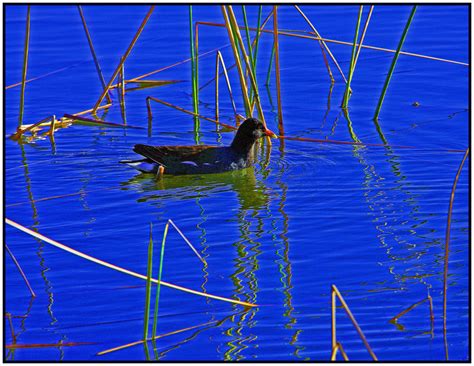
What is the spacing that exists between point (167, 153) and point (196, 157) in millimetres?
265

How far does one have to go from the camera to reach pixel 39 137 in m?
9.77

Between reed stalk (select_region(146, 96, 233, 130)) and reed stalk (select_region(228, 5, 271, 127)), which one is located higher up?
reed stalk (select_region(146, 96, 233, 130))

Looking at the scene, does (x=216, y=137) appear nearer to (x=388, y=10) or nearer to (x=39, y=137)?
(x=39, y=137)

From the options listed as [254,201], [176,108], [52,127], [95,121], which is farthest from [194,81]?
[254,201]

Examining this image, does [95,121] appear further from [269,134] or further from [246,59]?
[246,59]

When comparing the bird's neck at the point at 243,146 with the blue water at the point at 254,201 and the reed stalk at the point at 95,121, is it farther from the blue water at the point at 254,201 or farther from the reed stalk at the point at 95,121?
the reed stalk at the point at 95,121

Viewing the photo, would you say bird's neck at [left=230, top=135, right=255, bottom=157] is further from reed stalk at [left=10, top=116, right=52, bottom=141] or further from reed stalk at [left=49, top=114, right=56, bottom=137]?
reed stalk at [left=10, top=116, right=52, bottom=141]

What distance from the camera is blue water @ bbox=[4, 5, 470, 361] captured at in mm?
5430

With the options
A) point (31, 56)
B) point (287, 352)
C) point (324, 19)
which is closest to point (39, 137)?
point (31, 56)

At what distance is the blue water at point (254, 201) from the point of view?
5.43m

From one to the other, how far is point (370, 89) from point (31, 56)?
4.29 meters

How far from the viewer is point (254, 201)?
26.3ft

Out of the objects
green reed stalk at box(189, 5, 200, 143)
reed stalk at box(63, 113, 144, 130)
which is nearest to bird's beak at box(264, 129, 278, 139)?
green reed stalk at box(189, 5, 200, 143)

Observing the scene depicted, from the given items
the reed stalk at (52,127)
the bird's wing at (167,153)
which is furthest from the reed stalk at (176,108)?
the reed stalk at (52,127)
